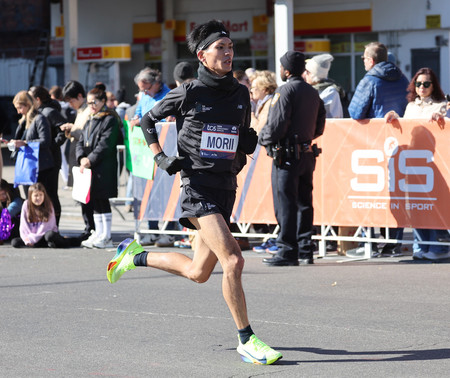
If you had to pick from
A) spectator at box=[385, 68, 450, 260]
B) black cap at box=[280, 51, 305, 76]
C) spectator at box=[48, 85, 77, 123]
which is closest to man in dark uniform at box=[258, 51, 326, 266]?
black cap at box=[280, 51, 305, 76]

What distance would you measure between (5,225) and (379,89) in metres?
4.94

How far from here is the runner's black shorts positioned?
6562 mm

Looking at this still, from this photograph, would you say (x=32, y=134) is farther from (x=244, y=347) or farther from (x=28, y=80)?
(x=28, y=80)

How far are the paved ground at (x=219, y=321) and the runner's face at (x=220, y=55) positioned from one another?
1.79m

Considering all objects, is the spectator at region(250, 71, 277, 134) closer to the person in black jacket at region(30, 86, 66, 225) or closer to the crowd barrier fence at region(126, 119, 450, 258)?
the crowd barrier fence at region(126, 119, 450, 258)

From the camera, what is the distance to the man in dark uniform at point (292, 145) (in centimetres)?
1025

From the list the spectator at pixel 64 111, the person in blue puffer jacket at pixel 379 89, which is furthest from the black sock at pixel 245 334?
the spectator at pixel 64 111

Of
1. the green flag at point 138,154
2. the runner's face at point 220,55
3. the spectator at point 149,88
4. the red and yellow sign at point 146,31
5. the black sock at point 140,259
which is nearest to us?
the runner's face at point 220,55

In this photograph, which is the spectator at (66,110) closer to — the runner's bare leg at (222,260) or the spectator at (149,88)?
the spectator at (149,88)

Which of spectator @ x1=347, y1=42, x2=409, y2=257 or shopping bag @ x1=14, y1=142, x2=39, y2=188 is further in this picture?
shopping bag @ x1=14, y1=142, x2=39, y2=188

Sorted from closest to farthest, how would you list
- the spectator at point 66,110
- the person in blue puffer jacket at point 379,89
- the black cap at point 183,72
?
the person in blue puffer jacket at point 379,89
the black cap at point 183,72
the spectator at point 66,110

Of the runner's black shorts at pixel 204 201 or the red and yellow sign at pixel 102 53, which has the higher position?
the red and yellow sign at pixel 102 53

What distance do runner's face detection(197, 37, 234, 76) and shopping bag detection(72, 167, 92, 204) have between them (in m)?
6.02

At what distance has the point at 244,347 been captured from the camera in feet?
20.7
